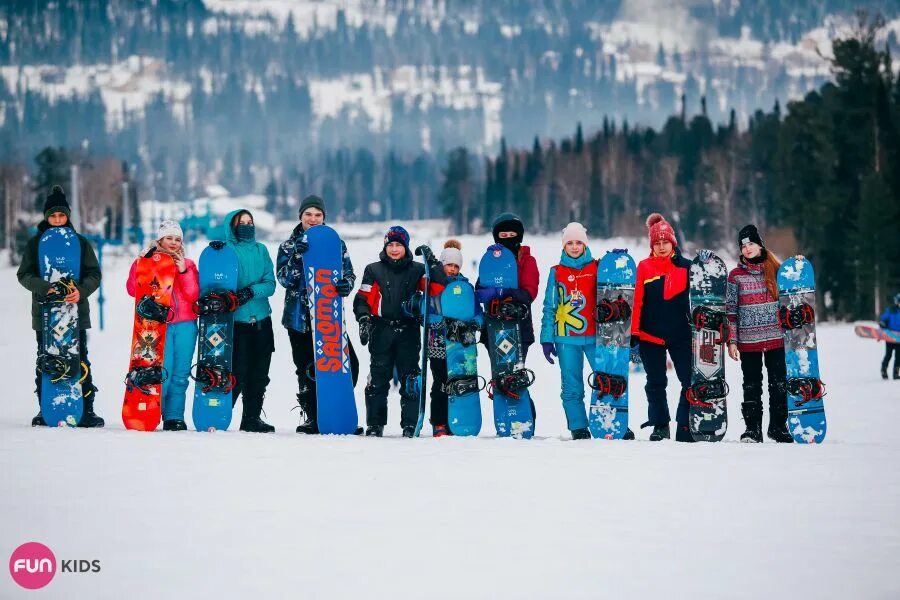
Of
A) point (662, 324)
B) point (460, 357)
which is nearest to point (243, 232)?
point (460, 357)

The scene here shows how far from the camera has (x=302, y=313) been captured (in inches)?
368

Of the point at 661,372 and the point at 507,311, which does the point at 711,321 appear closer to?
the point at 661,372

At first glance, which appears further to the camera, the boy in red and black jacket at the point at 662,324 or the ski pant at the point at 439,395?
the ski pant at the point at 439,395

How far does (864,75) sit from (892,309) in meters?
28.3

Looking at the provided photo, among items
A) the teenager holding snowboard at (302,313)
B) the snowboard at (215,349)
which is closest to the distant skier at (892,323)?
the teenager holding snowboard at (302,313)

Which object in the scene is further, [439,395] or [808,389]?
[439,395]

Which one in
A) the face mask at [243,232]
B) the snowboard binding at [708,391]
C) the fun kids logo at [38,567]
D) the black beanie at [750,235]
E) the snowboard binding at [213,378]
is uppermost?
the face mask at [243,232]

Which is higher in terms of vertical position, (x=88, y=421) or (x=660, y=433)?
(x=88, y=421)

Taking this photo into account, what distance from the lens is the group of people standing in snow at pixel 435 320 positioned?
898 cm

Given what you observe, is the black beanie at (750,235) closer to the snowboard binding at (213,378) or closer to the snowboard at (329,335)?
the snowboard at (329,335)

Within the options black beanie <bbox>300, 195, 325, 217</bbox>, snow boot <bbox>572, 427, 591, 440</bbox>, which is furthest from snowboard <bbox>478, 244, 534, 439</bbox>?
black beanie <bbox>300, 195, 325, 217</bbox>

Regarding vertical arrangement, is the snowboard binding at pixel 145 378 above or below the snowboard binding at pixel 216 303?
below

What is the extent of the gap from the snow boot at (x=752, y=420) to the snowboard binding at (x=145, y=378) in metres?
4.64

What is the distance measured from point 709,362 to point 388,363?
2536mm
